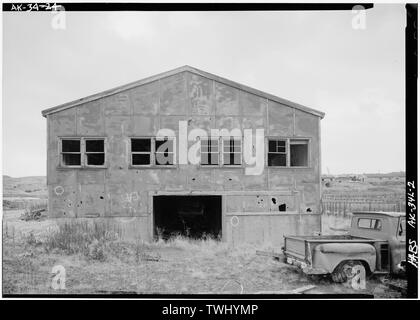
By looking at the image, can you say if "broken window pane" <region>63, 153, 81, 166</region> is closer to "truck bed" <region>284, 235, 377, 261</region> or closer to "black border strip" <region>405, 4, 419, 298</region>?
"truck bed" <region>284, 235, 377, 261</region>

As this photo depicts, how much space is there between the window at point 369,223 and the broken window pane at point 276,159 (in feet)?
10.1

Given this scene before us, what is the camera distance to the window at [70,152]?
10.4 meters

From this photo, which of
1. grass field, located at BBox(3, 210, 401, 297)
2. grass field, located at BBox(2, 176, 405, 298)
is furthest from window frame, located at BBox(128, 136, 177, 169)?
grass field, located at BBox(3, 210, 401, 297)

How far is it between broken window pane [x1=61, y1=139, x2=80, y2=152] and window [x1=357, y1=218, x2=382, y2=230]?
8.88 meters

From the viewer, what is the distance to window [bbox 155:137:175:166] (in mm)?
10484

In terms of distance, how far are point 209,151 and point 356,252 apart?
505 centimetres

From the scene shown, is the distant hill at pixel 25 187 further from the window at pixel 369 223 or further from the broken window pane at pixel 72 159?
the window at pixel 369 223

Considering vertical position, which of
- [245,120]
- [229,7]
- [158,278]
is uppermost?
[229,7]

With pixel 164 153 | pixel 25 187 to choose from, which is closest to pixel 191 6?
pixel 164 153
